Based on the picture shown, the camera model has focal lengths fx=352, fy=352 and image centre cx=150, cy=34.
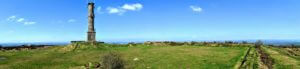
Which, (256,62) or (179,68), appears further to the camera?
(256,62)

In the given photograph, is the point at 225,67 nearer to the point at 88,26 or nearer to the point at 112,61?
the point at 112,61

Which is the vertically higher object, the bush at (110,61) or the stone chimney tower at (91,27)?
the stone chimney tower at (91,27)

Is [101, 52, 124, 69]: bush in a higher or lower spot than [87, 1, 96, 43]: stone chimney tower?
lower

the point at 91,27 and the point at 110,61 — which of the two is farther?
the point at 91,27

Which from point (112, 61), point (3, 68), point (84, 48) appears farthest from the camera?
point (84, 48)

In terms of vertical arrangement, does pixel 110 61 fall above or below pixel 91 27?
below

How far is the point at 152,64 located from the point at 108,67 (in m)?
12.2

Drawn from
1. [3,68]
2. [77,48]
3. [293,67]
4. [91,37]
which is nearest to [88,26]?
[91,37]

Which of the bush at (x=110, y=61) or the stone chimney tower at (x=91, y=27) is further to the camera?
the stone chimney tower at (x=91, y=27)

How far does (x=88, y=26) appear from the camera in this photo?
69.5m

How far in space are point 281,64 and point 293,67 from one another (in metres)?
2.11

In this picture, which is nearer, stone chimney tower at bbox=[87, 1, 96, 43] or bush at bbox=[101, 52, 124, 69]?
bush at bbox=[101, 52, 124, 69]

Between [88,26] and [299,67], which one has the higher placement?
[88,26]

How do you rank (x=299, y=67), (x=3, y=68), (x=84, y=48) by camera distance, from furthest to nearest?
(x=84, y=48), (x=3, y=68), (x=299, y=67)
